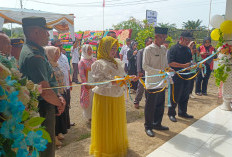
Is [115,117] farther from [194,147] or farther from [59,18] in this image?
[59,18]

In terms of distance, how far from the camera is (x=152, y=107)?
3.76 m

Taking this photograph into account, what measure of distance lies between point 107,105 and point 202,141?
2156mm

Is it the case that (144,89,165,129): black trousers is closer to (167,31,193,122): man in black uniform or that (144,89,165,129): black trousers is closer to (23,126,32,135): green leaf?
(167,31,193,122): man in black uniform

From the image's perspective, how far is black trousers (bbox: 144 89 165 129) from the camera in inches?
147

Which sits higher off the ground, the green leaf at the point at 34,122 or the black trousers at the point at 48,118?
the green leaf at the point at 34,122

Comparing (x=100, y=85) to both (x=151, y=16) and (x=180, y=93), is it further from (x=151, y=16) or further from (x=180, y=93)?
(x=151, y=16)

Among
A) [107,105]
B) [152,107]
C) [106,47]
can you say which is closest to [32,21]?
[106,47]

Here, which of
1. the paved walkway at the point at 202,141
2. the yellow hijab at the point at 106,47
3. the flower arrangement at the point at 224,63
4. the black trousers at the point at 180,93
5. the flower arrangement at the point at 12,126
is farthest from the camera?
the flower arrangement at the point at 224,63

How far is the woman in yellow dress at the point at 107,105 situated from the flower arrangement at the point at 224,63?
3611 mm

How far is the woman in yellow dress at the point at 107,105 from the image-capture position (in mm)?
2754

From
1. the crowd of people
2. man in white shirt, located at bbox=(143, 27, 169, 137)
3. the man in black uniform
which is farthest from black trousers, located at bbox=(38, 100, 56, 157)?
the man in black uniform

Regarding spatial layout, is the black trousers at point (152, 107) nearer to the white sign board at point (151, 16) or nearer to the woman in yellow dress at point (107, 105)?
the woman in yellow dress at point (107, 105)

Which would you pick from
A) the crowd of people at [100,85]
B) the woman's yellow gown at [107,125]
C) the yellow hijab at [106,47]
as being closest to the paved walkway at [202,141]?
the crowd of people at [100,85]

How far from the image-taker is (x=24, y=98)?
1.05m
